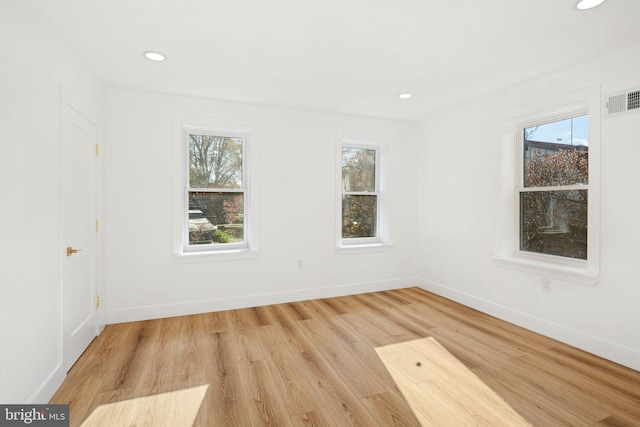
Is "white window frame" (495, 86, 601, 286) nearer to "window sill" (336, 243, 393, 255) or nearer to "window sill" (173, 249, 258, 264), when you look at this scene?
"window sill" (336, 243, 393, 255)

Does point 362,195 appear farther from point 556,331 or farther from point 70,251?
point 70,251

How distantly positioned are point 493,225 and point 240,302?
3.17 m

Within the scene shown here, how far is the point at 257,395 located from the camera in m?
2.14

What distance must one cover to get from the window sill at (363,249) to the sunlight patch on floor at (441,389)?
174 cm

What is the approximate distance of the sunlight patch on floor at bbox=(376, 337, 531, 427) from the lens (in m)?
1.90

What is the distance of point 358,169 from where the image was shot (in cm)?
471

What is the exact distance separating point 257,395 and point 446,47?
2996 mm

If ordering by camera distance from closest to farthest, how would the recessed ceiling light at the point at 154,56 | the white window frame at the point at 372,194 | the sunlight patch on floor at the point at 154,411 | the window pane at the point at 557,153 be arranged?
the sunlight patch on floor at the point at 154,411
the recessed ceiling light at the point at 154,56
the window pane at the point at 557,153
the white window frame at the point at 372,194

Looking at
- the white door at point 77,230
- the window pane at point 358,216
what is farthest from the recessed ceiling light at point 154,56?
the window pane at point 358,216

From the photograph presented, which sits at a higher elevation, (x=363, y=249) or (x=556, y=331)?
(x=363, y=249)

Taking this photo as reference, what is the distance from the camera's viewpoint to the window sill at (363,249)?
4449mm

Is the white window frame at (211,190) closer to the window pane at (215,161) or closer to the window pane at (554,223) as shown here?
the window pane at (215,161)

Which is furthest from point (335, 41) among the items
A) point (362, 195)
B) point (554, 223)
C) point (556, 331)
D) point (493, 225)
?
point (556, 331)

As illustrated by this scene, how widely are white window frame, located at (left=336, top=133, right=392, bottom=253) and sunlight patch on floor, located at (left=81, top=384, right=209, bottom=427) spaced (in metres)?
2.70
